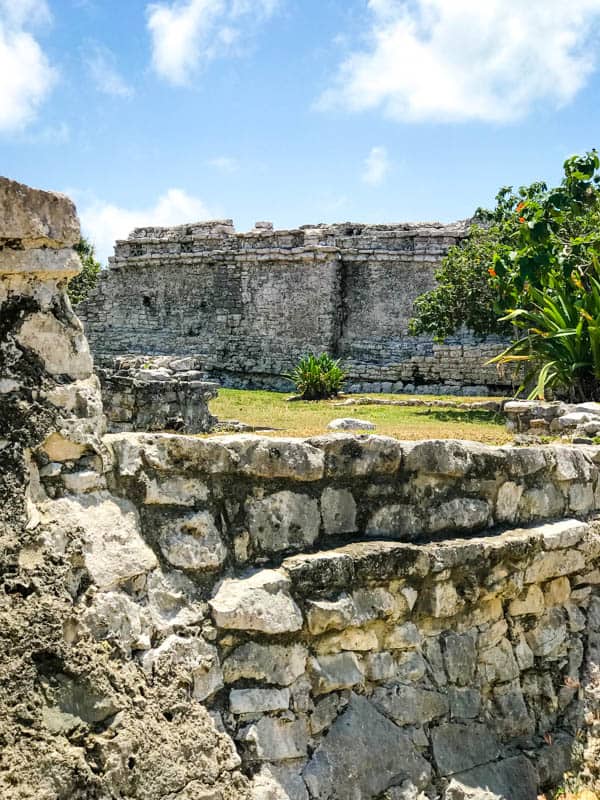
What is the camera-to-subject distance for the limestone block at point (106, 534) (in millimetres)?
2611

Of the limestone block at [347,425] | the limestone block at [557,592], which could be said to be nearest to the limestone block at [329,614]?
the limestone block at [557,592]

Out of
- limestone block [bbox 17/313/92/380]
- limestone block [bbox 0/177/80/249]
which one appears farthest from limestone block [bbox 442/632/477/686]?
limestone block [bbox 0/177/80/249]

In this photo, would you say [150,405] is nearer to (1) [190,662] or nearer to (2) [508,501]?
(2) [508,501]

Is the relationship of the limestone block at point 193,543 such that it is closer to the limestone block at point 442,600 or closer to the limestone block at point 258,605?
the limestone block at point 258,605

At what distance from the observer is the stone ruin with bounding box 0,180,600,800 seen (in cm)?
247

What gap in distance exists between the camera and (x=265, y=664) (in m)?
2.92

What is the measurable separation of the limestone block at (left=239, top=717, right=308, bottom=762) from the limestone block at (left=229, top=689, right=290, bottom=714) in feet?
0.15

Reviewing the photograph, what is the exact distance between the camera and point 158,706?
261 cm

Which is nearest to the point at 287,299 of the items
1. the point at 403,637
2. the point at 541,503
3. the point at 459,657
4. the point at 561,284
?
the point at 561,284

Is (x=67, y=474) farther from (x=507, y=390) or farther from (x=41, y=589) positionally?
(x=507, y=390)

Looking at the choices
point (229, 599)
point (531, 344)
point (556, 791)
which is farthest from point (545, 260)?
point (229, 599)

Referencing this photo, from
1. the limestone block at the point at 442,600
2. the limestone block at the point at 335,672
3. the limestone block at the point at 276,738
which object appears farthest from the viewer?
the limestone block at the point at 442,600

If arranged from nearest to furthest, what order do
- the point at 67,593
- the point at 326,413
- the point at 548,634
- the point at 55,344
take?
the point at 67,593, the point at 55,344, the point at 548,634, the point at 326,413

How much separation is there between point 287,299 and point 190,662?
18.3 metres
